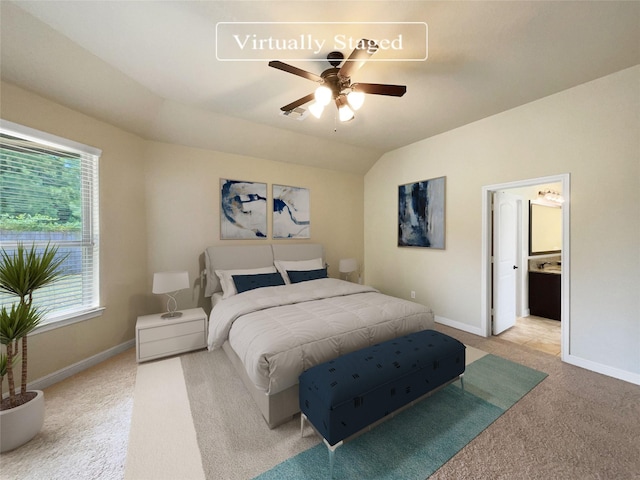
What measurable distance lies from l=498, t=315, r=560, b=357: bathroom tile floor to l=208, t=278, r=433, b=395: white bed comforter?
5.77 feet

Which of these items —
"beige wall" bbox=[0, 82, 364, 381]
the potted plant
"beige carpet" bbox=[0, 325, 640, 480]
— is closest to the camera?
"beige carpet" bbox=[0, 325, 640, 480]

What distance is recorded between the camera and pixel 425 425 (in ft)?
6.20

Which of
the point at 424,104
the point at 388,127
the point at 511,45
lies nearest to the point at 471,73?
the point at 511,45

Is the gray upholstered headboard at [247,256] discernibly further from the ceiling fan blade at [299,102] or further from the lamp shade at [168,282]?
the ceiling fan blade at [299,102]

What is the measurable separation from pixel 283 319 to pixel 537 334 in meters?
3.75

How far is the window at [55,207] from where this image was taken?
7.12 feet

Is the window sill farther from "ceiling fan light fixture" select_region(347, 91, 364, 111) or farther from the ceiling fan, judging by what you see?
"ceiling fan light fixture" select_region(347, 91, 364, 111)

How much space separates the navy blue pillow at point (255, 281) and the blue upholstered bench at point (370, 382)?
1819 mm

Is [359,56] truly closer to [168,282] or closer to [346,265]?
[168,282]

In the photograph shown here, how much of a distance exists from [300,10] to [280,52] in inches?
17.3

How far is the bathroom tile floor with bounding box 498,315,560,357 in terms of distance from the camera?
3.24 meters

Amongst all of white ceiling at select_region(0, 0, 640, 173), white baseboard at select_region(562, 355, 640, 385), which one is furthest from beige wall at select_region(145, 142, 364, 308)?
white baseboard at select_region(562, 355, 640, 385)

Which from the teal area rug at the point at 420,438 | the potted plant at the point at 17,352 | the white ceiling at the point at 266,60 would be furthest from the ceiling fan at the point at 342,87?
the teal area rug at the point at 420,438

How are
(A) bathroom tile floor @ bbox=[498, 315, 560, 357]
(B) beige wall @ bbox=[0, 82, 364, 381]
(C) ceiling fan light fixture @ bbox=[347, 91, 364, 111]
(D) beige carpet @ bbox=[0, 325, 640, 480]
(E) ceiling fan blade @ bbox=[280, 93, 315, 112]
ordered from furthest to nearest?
(A) bathroom tile floor @ bbox=[498, 315, 560, 357]
(B) beige wall @ bbox=[0, 82, 364, 381]
(E) ceiling fan blade @ bbox=[280, 93, 315, 112]
(C) ceiling fan light fixture @ bbox=[347, 91, 364, 111]
(D) beige carpet @ bbox=[0, 325, 640, 480]
